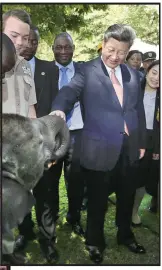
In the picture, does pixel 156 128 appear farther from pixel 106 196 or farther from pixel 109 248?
pixel 109 248

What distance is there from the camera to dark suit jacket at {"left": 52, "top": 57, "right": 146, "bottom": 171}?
233 centimetres

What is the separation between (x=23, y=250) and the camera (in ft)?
8.48

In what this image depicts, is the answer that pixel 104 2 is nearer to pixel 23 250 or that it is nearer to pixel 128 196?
pixel 128 196

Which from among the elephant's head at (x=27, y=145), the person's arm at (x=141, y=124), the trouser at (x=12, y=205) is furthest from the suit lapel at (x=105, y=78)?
the trouser at (x=12, y=205)

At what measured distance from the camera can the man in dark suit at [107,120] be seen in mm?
2271

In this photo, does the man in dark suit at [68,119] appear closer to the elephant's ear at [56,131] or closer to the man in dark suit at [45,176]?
the man in dark suit at [45,176]

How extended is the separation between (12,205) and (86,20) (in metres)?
1.60

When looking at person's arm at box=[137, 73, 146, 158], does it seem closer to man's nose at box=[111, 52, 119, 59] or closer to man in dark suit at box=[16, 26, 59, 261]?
man's nose at box=[111, 52, 119, 59]

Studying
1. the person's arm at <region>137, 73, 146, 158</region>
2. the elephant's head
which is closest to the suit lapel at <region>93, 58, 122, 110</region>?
the person's arm at <region>137, 73, 146, 158</region>

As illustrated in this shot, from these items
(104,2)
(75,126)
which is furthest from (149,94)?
(104,2)

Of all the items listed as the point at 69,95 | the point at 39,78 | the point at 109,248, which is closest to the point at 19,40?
the point at 69,95

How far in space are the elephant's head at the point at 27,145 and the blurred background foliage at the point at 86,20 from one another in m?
0.82

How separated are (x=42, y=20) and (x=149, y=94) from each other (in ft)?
2.86

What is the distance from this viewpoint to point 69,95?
7.48ft
